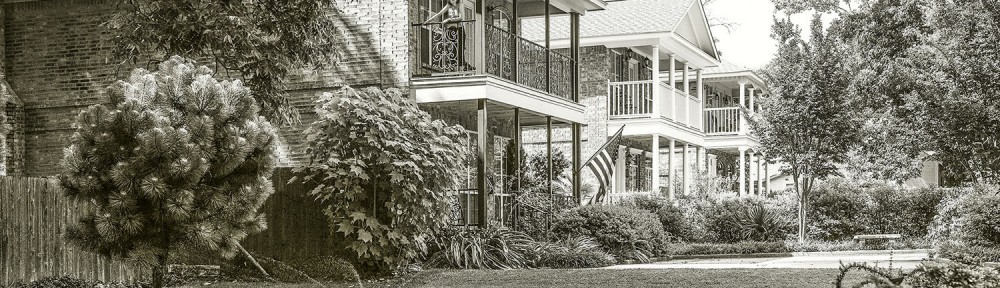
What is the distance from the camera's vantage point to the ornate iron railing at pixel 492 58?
19.9 metres

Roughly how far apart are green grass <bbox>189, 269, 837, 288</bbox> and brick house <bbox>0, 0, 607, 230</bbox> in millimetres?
3795

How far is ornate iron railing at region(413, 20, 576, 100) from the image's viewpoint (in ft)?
65.4

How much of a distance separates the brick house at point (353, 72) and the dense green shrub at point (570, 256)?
1297 millimetres

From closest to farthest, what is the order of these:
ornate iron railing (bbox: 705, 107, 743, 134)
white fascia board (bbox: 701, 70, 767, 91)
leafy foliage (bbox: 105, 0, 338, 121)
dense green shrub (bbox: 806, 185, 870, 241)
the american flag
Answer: leafy foliage (bbox: 105, 0, 338, 121) → the american flag → dense green shrub (bbox: 806, 185, 870, 241) → ornate iron railing (bbox: 705, 107, 743, 134) → white fascia board (bbox: 701, 70, 767, 91)

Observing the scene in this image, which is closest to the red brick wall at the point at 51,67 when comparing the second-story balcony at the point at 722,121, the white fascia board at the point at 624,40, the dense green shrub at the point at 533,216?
the dense green shrub at the point at 533,216

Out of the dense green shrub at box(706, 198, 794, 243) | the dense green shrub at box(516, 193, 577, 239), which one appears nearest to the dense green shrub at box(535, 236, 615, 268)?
the dense green shrub at box(516, 193, 577, 239)

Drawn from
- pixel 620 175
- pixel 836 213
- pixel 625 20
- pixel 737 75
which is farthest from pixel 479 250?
pixel 737 75

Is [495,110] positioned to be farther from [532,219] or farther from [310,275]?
[310,275]

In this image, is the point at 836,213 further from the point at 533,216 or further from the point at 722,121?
the point at 722,121

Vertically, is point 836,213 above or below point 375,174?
below

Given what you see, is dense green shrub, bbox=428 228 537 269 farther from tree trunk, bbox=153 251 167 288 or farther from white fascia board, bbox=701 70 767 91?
white fascia board, bbox=701 70 767 91

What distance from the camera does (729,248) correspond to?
23422mm

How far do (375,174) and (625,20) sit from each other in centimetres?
1571

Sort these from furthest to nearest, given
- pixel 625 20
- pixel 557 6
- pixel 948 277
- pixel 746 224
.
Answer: pixel 625 20 < pixel 746 224 < pixel 557 6 < pixel 948 277
